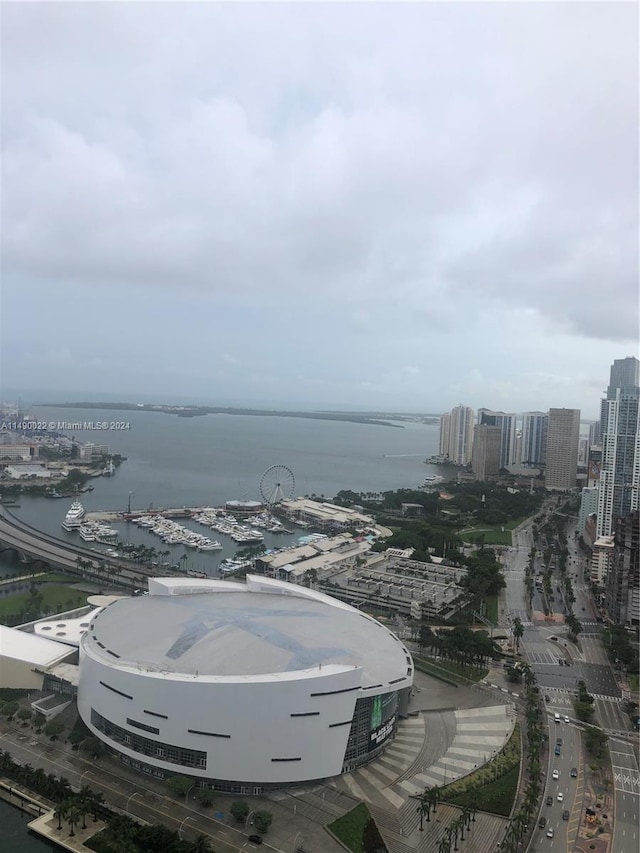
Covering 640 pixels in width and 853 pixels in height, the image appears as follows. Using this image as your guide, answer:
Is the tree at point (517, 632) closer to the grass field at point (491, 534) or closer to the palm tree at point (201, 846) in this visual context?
the palm tree at point (201, 846)

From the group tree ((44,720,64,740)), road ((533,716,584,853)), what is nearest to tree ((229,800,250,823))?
tree ((44,720,64,740))

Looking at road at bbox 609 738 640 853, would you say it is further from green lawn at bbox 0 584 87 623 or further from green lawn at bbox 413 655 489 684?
green lawn at bbox 0 584 87 623

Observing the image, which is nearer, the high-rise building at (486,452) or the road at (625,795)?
the road at (625,795)

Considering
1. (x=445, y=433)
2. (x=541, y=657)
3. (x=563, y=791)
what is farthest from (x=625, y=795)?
(x=445, y=433)

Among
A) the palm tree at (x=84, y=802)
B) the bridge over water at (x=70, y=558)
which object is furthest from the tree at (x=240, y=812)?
the bridge over water at (x=70, y=558)

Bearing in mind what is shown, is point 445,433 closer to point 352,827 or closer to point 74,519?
point 74,519
